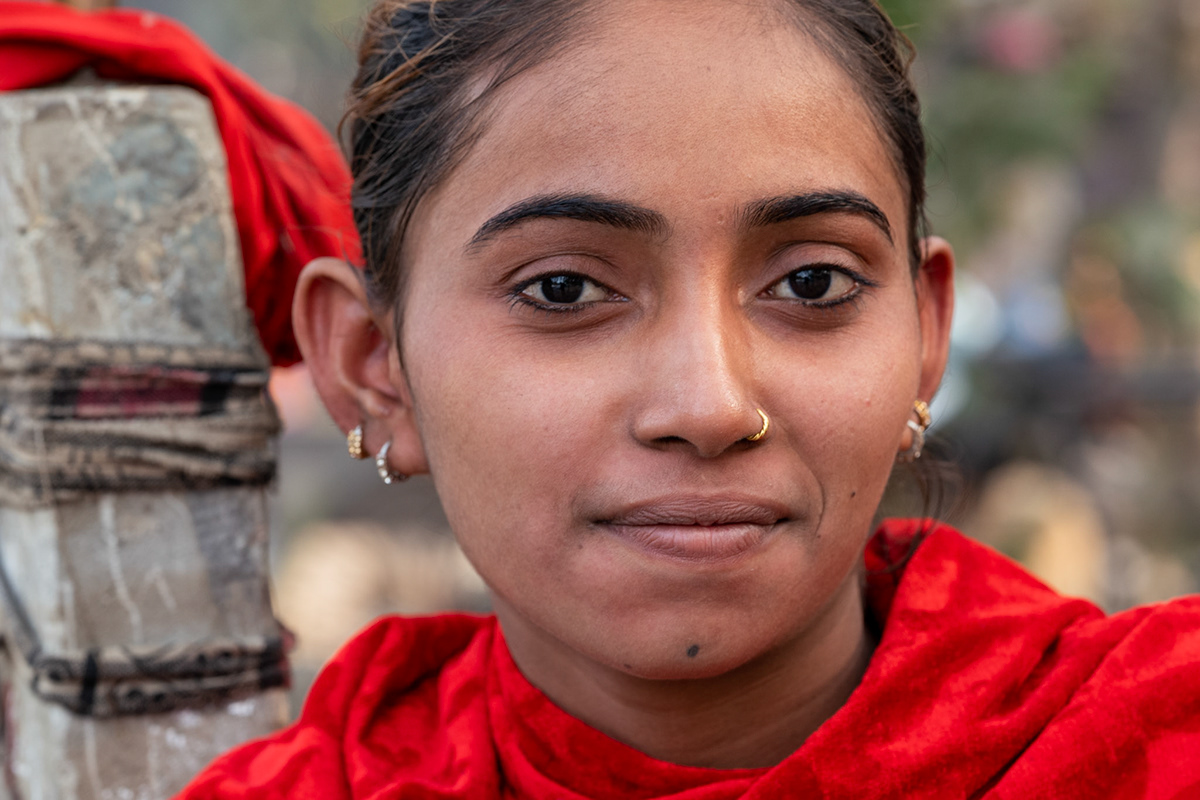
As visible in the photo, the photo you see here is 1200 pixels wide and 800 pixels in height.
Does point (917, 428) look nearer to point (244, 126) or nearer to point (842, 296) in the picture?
point (842, 296)

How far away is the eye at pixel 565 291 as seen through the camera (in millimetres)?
1375

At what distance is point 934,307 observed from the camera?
66.9 inches

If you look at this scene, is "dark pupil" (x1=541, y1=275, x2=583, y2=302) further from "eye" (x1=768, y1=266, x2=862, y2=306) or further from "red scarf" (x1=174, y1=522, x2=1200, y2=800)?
"red scarf" (x1=174, y1=522, x2=1200, y2=800)

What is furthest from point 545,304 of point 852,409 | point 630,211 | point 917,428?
point 917,428

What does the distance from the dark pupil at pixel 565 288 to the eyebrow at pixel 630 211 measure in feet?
0.24

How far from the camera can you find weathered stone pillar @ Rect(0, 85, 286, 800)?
164cm

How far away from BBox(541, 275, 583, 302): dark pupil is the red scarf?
0.55 meters

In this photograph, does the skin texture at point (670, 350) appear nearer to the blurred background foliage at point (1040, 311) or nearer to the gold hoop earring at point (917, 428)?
the gold hoop earring at point (917, 428)

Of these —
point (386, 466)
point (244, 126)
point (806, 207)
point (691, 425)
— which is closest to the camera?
point (691, 425)

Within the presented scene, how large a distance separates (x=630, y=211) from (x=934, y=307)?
59 cm

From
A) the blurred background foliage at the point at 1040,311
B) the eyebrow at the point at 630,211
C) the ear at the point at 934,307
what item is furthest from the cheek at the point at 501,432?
the blurred background foliage at the point at 1040,311

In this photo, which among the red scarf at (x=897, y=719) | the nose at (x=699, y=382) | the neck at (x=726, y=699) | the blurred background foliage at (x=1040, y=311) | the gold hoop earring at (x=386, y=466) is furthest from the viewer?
the blurred background foliage at (x=1040, y=311)

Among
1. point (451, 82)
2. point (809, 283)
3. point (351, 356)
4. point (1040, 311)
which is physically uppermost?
point (451, 82)

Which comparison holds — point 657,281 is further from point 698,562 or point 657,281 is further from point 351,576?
point 351,576
